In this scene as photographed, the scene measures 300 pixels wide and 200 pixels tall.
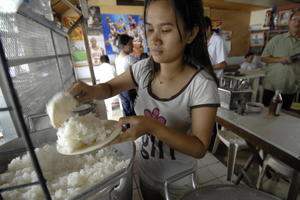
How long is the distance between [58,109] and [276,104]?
2106mm

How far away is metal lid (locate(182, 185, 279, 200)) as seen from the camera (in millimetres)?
736

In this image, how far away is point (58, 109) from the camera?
2.11 feet

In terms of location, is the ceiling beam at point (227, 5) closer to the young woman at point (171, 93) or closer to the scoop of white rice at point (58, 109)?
the young woman at point (171, 93)

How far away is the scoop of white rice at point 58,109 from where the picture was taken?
635 mm

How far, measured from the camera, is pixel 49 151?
2.80ft

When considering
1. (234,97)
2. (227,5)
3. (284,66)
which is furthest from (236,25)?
(234,97)

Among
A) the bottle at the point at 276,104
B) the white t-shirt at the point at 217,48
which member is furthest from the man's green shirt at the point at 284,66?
the bottle at the point at 276,104

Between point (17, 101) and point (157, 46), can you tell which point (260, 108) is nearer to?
point (157, 46)

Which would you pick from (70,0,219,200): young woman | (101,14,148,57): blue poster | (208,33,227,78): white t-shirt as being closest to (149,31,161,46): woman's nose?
(70,0,219,200): young woman

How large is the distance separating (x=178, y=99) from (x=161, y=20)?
0.40m

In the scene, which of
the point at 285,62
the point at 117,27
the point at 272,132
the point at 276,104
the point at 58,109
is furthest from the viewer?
the point at 117,27

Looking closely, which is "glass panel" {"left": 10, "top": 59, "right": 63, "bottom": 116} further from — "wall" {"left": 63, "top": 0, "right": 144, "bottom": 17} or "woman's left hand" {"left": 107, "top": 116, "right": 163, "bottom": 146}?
"wall" {"left": 63, "top": 0, "right": 144, "bottom": 17}

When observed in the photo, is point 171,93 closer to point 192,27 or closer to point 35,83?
point 192,27

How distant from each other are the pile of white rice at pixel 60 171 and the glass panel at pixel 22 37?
1.89ft
